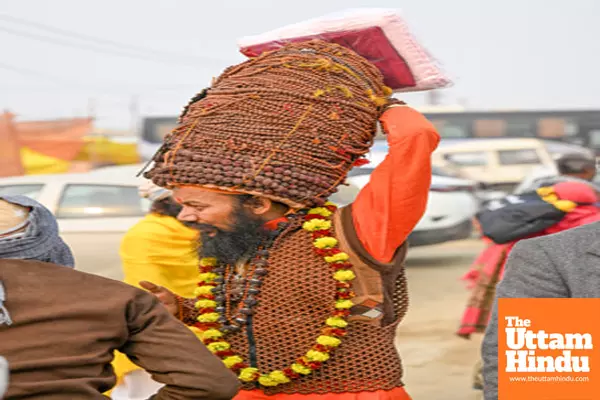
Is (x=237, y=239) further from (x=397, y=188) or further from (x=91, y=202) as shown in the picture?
(x=91, y=202)

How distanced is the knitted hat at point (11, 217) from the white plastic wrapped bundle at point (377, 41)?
106cm

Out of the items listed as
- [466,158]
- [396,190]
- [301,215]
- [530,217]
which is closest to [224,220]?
[301,215]

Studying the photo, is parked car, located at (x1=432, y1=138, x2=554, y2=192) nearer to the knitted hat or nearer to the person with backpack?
the person with backpack

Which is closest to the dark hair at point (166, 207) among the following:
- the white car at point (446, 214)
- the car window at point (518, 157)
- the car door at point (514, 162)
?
the white car at point (446, 214)

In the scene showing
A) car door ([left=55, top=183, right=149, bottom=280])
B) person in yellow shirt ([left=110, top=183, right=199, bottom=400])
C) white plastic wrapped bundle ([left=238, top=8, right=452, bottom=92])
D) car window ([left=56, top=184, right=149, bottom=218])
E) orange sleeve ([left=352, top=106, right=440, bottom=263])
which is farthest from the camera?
car window ([left=56, top=184, right=149, bottom=218])

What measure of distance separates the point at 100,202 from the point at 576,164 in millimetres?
4181

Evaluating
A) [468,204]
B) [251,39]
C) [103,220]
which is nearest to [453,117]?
[468,204]

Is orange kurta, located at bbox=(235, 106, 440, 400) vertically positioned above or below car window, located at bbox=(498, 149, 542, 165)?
above

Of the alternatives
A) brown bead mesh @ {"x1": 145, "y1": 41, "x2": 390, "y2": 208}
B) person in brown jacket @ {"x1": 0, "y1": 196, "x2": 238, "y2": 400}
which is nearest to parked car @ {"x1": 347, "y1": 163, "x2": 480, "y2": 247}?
brown bead mesh @ {"x1": 145, "y1": 41, "x2": 390, "y2": 208}

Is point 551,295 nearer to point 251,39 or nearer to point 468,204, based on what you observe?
point 251,39

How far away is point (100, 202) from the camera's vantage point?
26.5ft

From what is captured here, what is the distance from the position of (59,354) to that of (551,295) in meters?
1.17

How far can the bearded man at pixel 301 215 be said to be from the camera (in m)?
2.68

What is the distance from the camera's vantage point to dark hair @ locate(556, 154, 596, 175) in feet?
20.4
